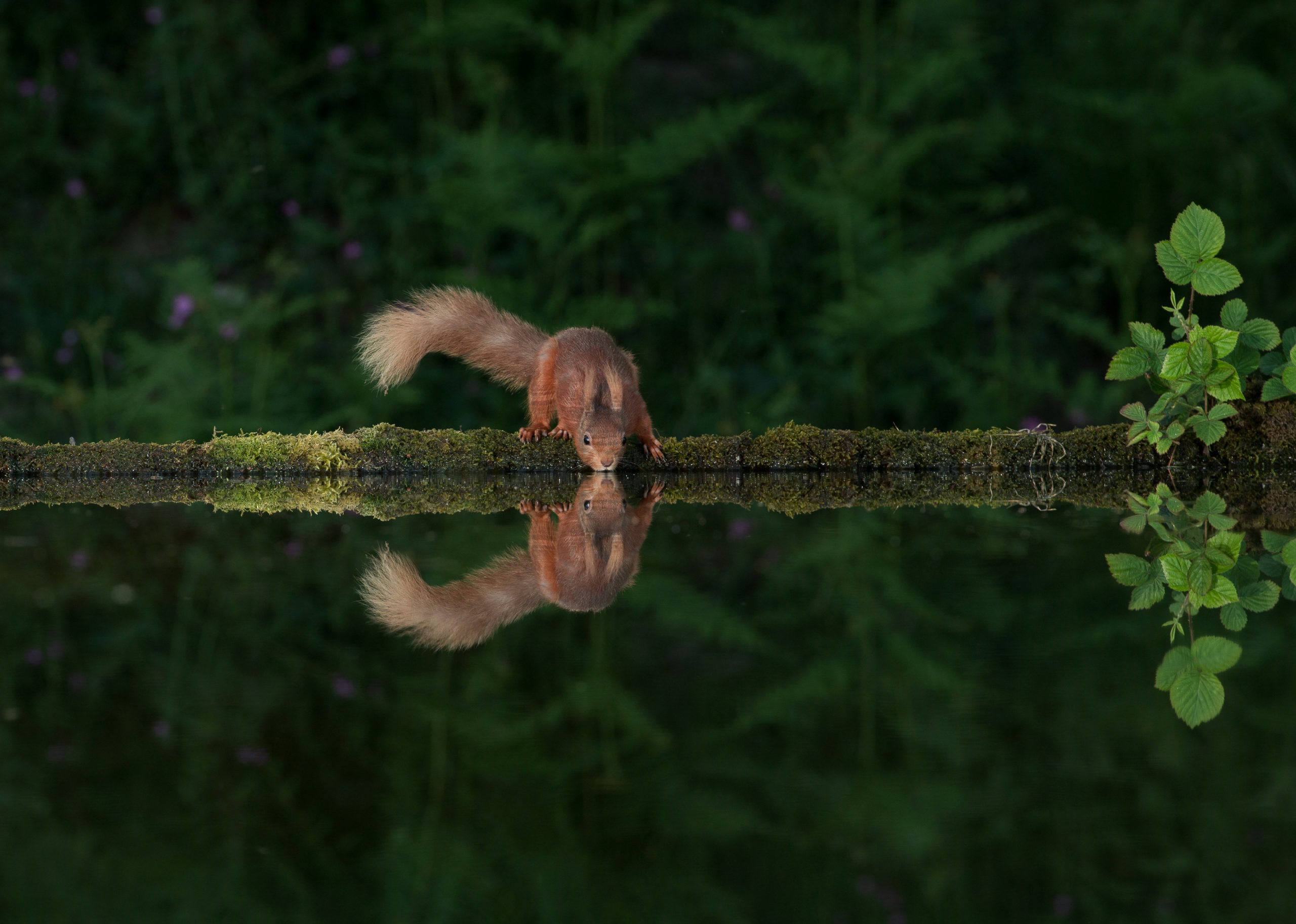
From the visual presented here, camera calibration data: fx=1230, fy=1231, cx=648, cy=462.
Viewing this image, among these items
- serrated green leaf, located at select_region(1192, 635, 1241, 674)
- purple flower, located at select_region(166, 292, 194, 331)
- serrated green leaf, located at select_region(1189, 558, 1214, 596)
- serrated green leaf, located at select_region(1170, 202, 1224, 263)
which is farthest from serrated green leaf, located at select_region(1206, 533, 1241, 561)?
purple flower, located at select_region(166, 292, 194, 331)

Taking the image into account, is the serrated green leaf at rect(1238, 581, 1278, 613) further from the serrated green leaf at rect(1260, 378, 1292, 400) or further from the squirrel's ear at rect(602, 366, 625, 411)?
the squirrel's ear at rect(602, 366, 625, 411)

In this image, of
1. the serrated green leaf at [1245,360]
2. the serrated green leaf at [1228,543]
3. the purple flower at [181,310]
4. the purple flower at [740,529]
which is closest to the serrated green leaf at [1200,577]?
the serrated green leaf at [1228,543]

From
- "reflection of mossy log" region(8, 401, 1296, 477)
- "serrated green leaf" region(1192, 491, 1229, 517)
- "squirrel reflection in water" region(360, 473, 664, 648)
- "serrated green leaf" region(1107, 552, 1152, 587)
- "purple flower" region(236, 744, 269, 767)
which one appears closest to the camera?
"purple flower" region(236, 744, 269, 767)

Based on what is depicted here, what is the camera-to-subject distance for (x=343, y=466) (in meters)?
4.16

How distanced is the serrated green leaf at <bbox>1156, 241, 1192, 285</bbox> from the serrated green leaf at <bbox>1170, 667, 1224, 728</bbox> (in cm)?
216

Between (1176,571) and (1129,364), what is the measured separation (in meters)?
1.51

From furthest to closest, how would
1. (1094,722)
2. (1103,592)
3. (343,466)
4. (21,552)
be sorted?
(343,466) → (21,552) → (1103,592) → (1094,722)

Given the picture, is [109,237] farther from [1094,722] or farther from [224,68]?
[1094,722]

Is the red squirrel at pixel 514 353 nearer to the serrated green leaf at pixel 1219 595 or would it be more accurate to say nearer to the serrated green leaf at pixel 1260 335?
the serrated green leaf at pixel 1260 335

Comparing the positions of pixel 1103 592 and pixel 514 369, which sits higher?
pixel 514 369

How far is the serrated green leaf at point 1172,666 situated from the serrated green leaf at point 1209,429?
2.12 meters

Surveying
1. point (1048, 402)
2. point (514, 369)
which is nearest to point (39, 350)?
point (514, 369)

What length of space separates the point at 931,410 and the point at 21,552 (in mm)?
4205

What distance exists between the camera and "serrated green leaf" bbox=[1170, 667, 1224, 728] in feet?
4.50
